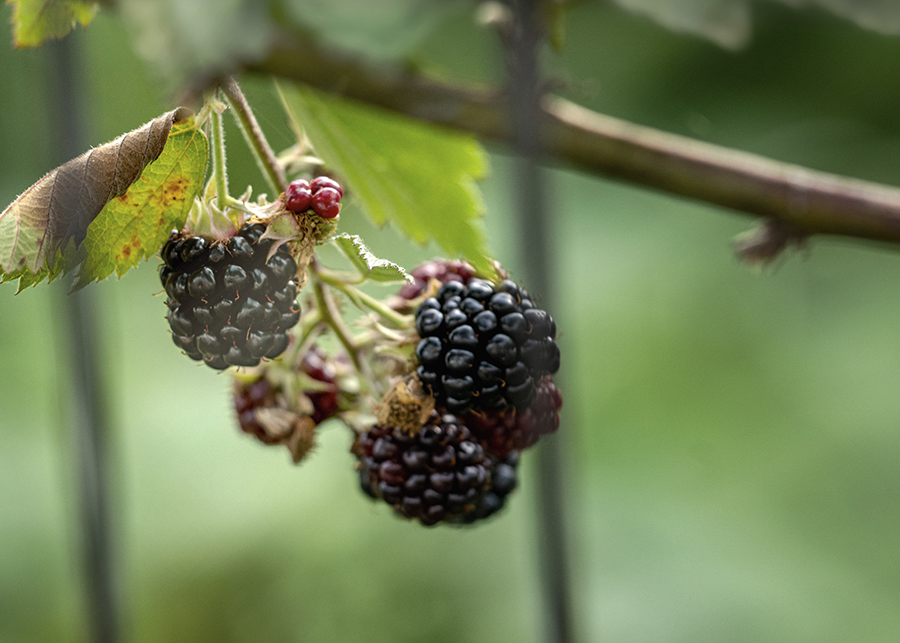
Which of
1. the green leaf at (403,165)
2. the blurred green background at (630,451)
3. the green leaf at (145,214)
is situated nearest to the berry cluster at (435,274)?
the green leaf at (403,165)

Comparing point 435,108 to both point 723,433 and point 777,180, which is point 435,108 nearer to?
point 777,180

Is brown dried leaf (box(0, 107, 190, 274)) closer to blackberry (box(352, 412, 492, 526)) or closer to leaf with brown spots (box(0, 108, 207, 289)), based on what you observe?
leaf with brown spots (box(0, 108, 207, 289))

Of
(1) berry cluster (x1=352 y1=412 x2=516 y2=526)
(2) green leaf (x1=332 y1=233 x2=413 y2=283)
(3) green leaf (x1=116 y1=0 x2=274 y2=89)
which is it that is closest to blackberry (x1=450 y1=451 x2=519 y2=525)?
(1) berry cluster (x1=352 y1=412 x2=516 y2=526)

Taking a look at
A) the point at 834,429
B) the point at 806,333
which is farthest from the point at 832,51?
the point at 834,429

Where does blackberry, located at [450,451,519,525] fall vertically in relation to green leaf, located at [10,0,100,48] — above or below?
below

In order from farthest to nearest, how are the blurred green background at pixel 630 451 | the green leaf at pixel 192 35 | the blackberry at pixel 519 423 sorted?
the blurred green background at pixel 630 451
the blackberry at pixel 519 423
the green leaf at pixel 192 35

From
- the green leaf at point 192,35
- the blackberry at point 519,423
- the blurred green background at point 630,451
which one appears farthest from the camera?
the blurred green background at point 630,451

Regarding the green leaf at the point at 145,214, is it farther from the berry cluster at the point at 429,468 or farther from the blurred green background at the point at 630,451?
the blurred green background at the point at 630,451
